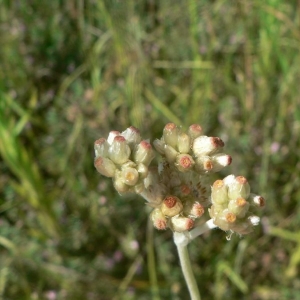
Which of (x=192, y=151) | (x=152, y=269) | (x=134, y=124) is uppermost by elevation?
(x=192, y=151)

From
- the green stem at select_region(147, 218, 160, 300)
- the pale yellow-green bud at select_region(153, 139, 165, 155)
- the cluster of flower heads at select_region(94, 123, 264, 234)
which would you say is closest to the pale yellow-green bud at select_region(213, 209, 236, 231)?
the cluster of flower heads at select_region(94, 123, 264, 234)

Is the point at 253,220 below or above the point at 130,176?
below

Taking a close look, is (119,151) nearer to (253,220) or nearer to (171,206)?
(171,206)

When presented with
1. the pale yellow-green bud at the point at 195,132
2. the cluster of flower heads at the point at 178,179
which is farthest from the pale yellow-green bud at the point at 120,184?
the pale yellow-green bud at the point at 195,132

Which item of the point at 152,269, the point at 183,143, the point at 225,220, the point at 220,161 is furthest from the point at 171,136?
the point at 152,269

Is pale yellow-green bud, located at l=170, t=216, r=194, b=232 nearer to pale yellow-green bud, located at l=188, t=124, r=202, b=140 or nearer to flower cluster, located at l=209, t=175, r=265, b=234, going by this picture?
flower cluster, located at l=209, t=175, r=265, b=234

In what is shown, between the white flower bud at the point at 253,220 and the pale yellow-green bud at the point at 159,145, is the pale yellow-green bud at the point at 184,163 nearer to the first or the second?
the pale yellow-green bud at the point at 159,145

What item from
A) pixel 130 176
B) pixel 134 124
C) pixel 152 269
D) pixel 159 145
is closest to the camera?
pixel 130 176
